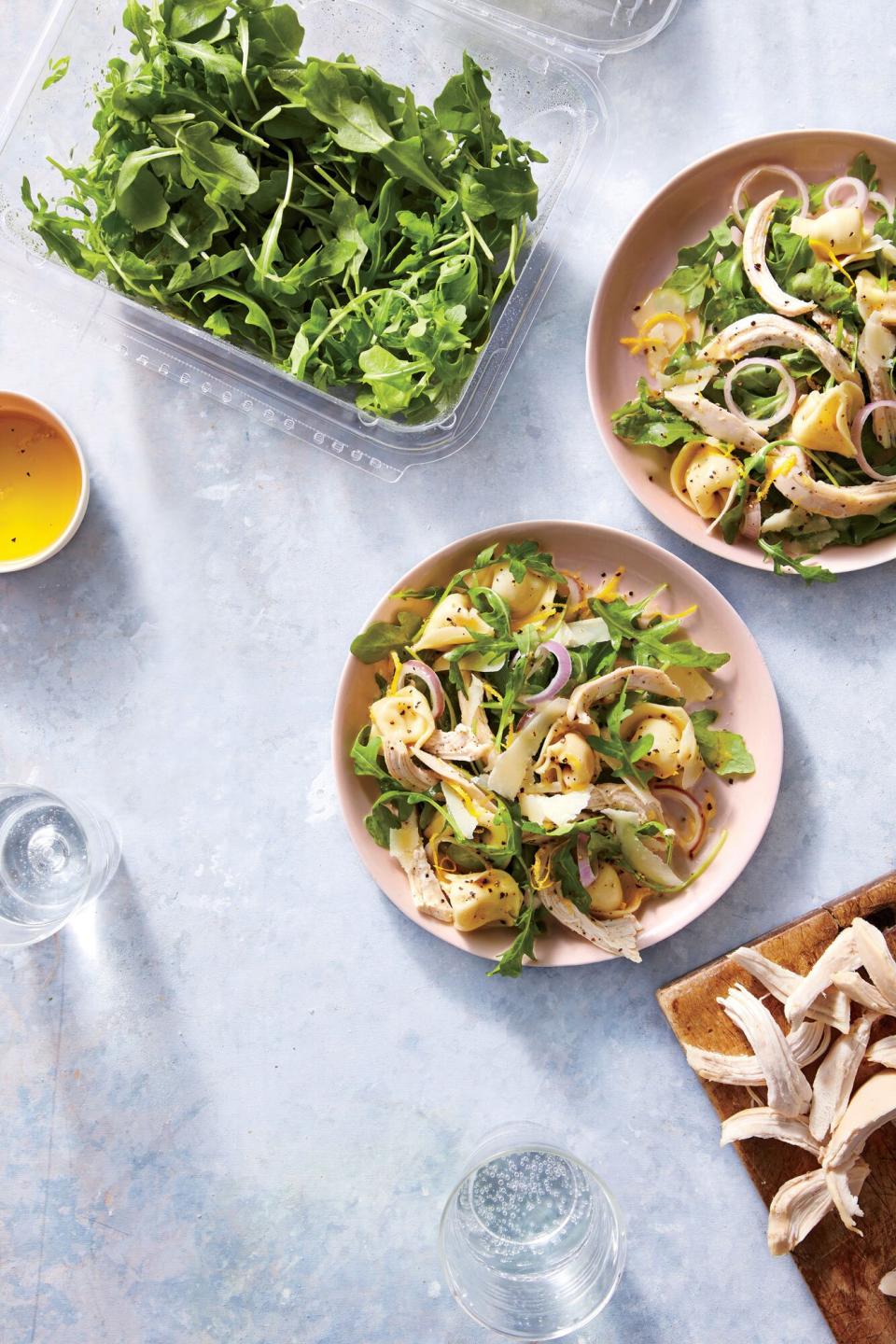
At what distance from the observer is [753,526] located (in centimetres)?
166

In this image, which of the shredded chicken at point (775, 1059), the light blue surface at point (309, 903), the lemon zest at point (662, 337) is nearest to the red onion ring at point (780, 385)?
the lemon zest at point (662, 337)

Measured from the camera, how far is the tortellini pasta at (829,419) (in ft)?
5.13

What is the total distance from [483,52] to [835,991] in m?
1.58

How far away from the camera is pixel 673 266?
1.74 meters

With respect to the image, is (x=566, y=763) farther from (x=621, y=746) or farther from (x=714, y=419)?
(x=714, y=419)

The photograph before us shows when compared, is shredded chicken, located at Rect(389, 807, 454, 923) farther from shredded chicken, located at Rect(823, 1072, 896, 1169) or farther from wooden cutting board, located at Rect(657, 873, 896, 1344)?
shredded chicken, located at Rect(823, 1072, 896, 1169)

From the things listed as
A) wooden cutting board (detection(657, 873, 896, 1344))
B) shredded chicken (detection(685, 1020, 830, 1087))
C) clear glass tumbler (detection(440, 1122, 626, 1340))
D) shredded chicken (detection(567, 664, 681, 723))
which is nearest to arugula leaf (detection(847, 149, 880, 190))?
shredded chicken (detection(567, 664, 681, 723))

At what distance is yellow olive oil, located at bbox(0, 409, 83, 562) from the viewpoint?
173 centimetres

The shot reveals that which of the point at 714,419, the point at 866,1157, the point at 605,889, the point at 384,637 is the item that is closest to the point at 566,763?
the point at 605,889

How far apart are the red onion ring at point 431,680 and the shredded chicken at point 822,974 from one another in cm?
69

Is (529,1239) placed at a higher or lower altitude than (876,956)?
lower

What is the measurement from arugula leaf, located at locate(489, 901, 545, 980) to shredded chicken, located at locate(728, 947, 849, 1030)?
0.31 metres

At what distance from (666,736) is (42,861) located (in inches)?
42.5

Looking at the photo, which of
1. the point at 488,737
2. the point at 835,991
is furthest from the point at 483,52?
the point at 835,991
